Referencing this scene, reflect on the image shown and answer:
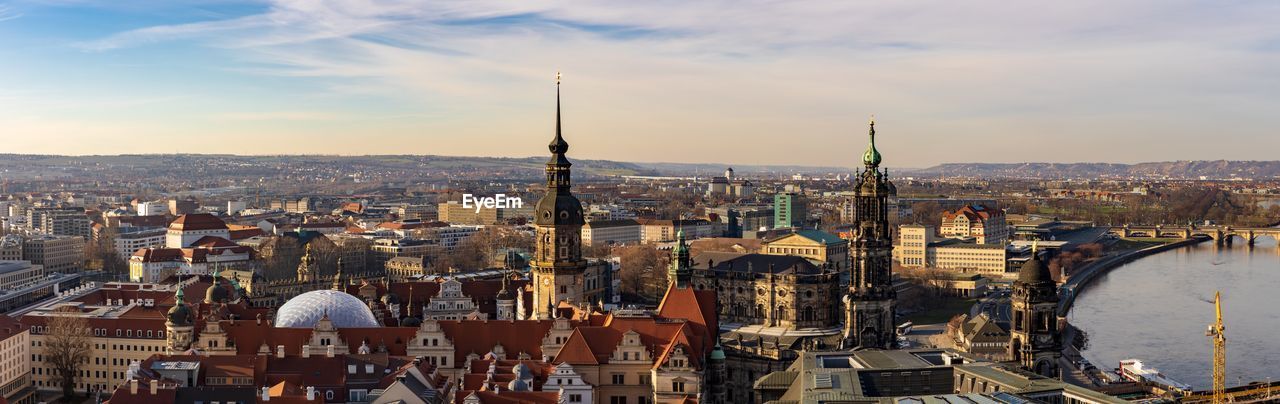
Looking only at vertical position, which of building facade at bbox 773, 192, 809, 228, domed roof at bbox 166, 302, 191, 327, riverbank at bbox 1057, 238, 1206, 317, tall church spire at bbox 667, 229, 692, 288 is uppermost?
tall church spire at bbox 667, 229, 692, 288

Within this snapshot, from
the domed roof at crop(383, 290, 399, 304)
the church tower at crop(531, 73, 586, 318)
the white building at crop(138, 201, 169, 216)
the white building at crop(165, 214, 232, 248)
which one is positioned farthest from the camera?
the white building at crop(138, 201, 169, 216)

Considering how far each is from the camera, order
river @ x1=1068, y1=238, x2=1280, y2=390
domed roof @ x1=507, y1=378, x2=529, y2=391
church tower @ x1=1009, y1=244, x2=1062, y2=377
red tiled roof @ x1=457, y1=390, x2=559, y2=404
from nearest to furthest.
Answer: red tiled roof @ x1=457, y1=390, x2=559, y2=404 → domed roof @ x1=507, y1=378, x2=529, y2=391 → church tower @ x1=1009, y1=244, x2=1062, y2=377 → river @ x1=1068, y1=238, x2=1280, y2=390

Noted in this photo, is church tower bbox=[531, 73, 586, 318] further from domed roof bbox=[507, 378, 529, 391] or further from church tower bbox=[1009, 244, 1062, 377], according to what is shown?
church tower bbox=[1009, 244, 1062, 377]

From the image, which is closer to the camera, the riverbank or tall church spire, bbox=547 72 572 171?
tall church spire, bbox=547 72 572 171

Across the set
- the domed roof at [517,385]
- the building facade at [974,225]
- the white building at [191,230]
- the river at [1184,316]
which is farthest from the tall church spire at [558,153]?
the building facade at [974,225]

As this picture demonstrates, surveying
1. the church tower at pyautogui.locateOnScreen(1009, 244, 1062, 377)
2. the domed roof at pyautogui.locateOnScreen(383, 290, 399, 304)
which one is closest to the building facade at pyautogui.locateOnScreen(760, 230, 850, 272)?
the domed roof at pyautogui.locateOnScreen(383, 290, 399, 304)

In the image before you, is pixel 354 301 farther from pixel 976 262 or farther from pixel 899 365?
pixel 976 262
